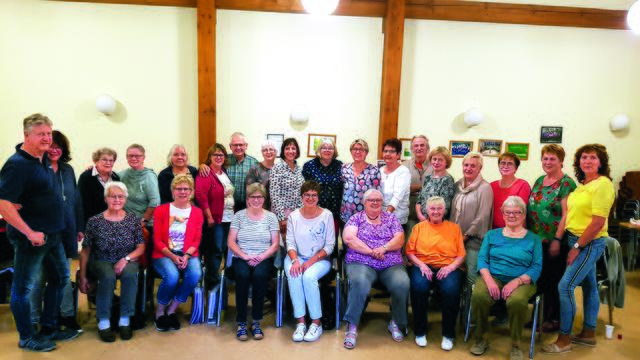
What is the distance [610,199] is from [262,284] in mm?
2337

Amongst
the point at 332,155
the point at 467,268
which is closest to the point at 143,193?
the point at 332,155

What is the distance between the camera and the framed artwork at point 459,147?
4941 millimetres

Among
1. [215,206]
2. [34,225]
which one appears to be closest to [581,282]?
[215,206]

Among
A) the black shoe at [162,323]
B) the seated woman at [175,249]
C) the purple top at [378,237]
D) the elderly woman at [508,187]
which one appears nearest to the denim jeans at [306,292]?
the purple top at [378,237]

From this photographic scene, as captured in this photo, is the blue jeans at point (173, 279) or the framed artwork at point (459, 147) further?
the framed artwork at point (459, 147)

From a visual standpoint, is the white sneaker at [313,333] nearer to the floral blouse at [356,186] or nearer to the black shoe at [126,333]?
the floral blouse at [356,186]

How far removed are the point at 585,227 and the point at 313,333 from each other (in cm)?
195

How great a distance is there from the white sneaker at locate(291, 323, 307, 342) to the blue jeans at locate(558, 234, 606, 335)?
1.75 metres

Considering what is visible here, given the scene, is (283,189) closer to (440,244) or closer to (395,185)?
(395,185)

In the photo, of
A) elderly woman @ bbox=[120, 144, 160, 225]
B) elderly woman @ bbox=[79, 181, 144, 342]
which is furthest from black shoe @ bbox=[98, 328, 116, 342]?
elderly woman @ bbox=[120, 144, 160, 225]

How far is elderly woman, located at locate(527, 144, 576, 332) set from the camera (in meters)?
2.77

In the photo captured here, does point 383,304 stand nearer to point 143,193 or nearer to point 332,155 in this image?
point 332,155

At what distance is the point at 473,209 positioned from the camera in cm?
301

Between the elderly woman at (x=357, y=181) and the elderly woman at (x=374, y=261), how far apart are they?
22 cm
